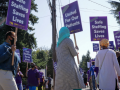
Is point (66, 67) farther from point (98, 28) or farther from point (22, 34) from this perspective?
point (22, 34)

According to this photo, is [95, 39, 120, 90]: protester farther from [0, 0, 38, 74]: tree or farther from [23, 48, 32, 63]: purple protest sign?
[0, 0, 38, 74]: tree

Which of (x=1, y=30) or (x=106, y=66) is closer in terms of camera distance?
(x=106, y=66)

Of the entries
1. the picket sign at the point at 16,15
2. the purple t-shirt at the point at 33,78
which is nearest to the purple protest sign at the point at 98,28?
the purple t-shirt at the point at 33,78

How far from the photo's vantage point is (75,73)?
3.84 meters

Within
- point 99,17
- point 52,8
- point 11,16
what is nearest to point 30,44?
point 52,8

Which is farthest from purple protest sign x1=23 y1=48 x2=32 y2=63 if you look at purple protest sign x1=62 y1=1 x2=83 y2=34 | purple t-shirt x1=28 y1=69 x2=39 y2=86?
purple protest sign x1=62 y1=1 x2=83 y2=34

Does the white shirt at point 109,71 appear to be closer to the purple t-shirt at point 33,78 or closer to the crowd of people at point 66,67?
the crowd of people at point 66,67

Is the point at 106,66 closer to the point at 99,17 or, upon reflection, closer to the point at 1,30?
the point at 99,17

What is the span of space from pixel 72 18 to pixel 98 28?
234cm

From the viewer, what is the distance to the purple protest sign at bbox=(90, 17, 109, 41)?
987 cm

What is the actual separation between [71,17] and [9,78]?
5562 millimetres

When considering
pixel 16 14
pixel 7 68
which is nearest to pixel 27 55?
pixel 16 14

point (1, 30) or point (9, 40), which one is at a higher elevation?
point (1, 30)

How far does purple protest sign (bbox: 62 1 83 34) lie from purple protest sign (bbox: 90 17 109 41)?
1993 mm
